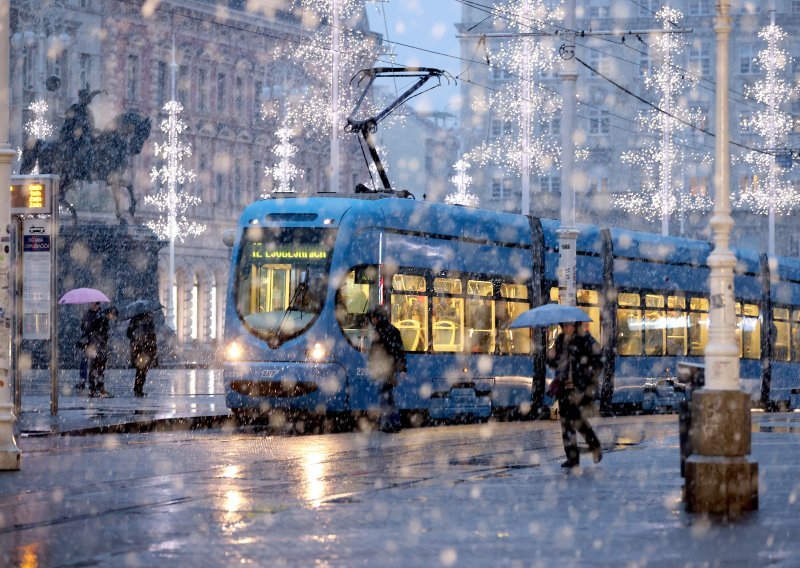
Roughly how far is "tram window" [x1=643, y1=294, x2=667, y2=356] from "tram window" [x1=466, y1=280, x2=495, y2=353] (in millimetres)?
4992

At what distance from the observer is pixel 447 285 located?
87.4ft

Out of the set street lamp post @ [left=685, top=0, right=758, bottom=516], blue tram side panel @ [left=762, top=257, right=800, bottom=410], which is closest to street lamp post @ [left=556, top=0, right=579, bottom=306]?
blue tram side panel @ [left=762, top=257, right=800, bottom=410]

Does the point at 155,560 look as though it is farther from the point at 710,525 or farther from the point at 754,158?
the point at 754,158

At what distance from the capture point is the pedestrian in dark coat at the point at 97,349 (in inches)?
1281

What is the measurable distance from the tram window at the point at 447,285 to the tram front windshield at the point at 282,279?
6.95 feet

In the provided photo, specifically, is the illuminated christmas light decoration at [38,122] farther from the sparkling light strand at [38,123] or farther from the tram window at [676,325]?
the tram window at [676,325]

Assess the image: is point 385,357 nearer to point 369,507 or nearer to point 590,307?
point 590,307

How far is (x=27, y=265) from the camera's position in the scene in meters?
21.5

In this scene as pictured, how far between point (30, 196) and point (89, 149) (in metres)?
28.6

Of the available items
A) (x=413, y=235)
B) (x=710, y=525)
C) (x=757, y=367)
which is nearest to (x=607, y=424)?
(x=413, y=235)

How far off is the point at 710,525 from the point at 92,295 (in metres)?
22.5

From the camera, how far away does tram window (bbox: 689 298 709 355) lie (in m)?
33.0

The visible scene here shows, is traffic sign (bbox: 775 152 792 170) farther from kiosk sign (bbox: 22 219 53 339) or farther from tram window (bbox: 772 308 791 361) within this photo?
kiosk sign (bbox: 22 219 53 339)

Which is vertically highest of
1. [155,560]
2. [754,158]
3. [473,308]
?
[754,158]
